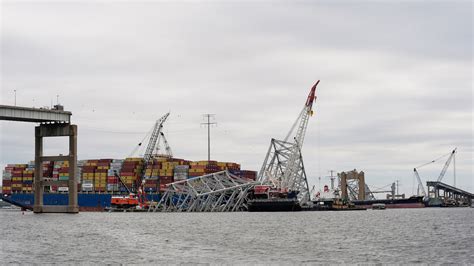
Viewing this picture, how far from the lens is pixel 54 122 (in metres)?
134

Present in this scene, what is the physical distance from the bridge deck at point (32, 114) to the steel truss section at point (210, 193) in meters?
41.5

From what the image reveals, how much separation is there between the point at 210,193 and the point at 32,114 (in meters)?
50.4

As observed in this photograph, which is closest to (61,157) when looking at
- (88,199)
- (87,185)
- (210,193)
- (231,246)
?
(210,193)

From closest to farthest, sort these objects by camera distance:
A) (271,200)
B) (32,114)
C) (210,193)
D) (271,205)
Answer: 1. (32,114)
2. (210,193)
3. (271,200)
4. (271,205)

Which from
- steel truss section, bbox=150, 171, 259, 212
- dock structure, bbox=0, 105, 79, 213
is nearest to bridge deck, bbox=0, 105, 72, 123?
dock structure, bbox=0, 105, 79, 213

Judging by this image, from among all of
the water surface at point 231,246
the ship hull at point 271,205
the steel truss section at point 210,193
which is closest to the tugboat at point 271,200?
the ship hull at point 271,205

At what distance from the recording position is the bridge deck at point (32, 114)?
121m

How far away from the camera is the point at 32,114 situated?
126 meters

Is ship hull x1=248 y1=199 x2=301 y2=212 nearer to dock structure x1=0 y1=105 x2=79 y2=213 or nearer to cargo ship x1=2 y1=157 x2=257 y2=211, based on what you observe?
cargo ship x1=2 y1=157 x2=257 y2=211

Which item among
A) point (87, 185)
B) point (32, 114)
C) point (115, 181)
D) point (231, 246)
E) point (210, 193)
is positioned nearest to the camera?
point (231, 246)

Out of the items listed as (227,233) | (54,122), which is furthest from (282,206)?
(227,233)

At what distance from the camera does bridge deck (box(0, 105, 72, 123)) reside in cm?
12131

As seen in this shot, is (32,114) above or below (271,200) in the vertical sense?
above

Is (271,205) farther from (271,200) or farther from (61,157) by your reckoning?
(61,157)
